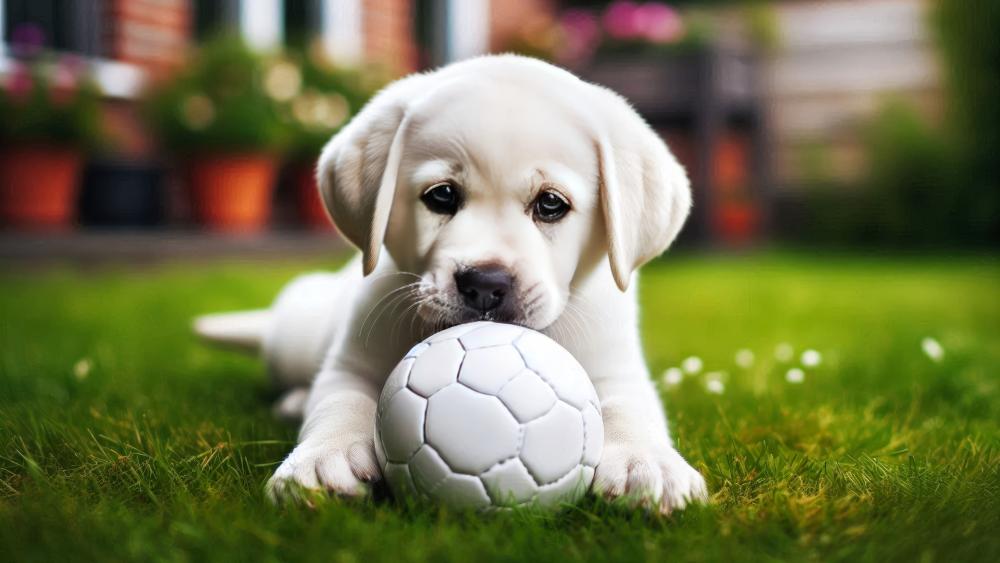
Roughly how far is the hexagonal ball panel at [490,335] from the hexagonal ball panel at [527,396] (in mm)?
93

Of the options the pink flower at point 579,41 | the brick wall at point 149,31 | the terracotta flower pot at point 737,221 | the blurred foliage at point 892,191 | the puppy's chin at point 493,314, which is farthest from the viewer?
the terracotta flower pot at point 737,221

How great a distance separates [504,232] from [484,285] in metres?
0.14

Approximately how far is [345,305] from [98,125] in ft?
16.4

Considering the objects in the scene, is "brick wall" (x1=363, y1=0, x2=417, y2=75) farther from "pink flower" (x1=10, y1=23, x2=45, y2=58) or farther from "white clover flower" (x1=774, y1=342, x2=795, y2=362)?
"white clover flower" (x1=774, y1=342, x2=795, y2=362)

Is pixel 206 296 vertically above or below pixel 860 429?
below

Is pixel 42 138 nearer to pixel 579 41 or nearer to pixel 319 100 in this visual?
pixel 319 100

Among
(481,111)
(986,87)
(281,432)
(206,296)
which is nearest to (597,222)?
(481,111)

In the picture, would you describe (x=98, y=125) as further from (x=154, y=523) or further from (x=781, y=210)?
(x=781, y=210)

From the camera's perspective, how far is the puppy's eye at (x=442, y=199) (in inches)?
89.6

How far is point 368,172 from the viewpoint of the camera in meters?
2.40

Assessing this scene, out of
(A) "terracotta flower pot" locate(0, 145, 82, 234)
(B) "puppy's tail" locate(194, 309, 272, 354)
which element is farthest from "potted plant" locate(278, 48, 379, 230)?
(B) "puppy's tail" locate(194, 309, 272, 354)

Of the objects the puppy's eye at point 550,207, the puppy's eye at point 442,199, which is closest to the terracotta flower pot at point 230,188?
the puppy's eye at point 442,199

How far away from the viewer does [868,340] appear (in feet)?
16.0

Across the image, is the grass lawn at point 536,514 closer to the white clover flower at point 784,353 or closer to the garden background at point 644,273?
the garden background at point 644,273
